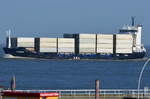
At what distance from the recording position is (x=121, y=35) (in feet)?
499

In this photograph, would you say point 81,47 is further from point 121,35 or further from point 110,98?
point 110,98

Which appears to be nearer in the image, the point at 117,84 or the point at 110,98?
the point at 110,98

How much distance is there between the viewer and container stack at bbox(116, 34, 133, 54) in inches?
5876

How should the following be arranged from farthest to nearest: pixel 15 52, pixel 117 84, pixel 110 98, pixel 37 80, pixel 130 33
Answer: pixel 130 33 → pixel 15 52 → pixel 37 80 → pixel 117 84 → pixel 110 98

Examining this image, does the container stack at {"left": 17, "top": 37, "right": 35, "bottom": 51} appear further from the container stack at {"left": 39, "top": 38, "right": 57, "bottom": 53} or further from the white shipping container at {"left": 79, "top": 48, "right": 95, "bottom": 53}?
the white shipping container at {"left": 79, "top": 48, "right": 95, "bottom": 53}

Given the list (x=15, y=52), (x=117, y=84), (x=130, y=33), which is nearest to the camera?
(x=117, y=84)

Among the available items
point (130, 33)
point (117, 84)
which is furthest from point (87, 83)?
point (130, 33)

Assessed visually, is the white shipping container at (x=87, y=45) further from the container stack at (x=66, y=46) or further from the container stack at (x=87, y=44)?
the container stack at (x=66, y=46)

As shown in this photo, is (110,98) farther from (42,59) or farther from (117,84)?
(42,59)

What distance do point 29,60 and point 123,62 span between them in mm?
16761

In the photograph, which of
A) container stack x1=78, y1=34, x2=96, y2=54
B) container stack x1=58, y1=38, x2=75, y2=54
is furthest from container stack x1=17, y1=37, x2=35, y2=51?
container stack x1=78, y1=34, x2=96, y2=54

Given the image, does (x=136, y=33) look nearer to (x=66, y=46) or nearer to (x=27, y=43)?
(x=66, y=46)

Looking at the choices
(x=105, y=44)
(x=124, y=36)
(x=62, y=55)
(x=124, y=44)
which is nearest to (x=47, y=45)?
(x=62, y=55)

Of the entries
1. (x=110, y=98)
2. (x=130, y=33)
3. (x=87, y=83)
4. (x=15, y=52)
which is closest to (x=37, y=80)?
(x=87, y=83)
